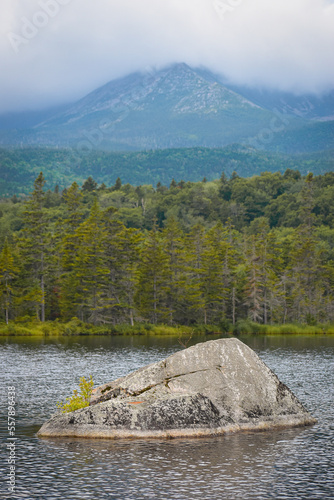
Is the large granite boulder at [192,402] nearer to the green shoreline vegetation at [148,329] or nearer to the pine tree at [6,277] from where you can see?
the green shoreline vegetation at [148,329]

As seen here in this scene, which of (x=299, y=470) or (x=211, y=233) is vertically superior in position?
(x=211, y=233)

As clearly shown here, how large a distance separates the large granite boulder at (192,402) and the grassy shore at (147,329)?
174 feet

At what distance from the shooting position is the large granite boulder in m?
23.4

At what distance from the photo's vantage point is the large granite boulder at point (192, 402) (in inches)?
921

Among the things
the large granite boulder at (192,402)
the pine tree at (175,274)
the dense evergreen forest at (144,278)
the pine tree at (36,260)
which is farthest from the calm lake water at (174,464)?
the pine tree at (175,274)

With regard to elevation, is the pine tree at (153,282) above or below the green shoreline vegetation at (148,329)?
above

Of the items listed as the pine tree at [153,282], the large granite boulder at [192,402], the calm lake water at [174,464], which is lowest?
the calm lake water at [174,464]

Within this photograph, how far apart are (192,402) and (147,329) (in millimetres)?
71797

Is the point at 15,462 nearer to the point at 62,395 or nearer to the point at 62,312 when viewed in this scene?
the point at 62,395

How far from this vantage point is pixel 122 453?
21.0m

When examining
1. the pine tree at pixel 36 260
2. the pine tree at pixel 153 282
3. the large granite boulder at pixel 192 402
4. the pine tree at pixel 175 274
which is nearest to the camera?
the large granite boulder at pixel 192 402

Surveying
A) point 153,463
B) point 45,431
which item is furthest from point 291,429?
point 45,431


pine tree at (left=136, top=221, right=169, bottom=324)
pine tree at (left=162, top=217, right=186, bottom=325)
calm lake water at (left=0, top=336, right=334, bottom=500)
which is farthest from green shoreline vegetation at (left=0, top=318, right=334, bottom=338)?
calm lake water at (left=0, top=336, right=334, bottom=500)

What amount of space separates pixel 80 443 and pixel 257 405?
745 centimetres
